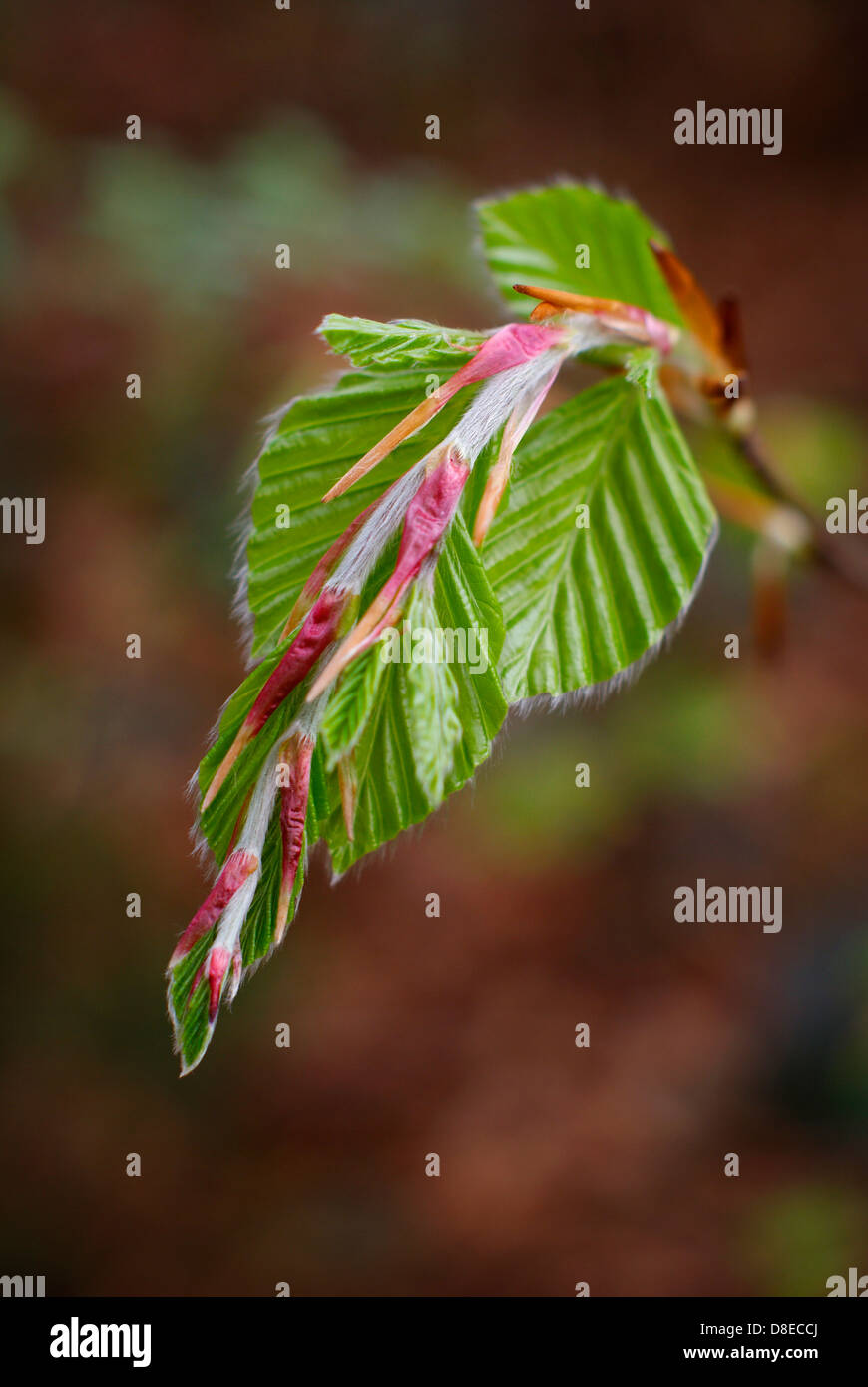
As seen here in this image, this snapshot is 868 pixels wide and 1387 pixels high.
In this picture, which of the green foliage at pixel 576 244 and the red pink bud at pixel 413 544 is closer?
the red pink bud at pixel 413 544

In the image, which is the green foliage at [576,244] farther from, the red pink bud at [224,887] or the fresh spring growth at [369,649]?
the red pink bud at [224,887]

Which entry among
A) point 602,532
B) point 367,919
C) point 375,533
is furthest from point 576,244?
point 367,919

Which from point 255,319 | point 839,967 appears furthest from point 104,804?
point 839,967

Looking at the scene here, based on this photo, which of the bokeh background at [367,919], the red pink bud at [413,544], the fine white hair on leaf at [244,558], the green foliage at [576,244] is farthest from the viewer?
the bokeh background at [367,919]

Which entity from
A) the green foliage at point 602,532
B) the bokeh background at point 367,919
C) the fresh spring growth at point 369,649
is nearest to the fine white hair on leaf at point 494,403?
the fresh spring growth at point 369,649

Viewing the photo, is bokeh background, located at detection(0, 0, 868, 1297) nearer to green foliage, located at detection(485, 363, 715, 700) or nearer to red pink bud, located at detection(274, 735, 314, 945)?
green foliage, located at detection(485, 363, 715, 700)

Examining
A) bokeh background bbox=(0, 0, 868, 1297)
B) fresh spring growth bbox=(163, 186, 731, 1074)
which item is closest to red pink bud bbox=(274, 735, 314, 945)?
fresh spring growth bbox=(163, 186, 731, 1074)

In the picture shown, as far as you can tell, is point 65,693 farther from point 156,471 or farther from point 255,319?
point 255,319
